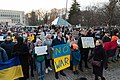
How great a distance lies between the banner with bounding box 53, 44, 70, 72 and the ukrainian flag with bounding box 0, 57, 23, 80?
5.46ft

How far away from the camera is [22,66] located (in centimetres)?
736

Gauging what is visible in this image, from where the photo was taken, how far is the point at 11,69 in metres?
7.02

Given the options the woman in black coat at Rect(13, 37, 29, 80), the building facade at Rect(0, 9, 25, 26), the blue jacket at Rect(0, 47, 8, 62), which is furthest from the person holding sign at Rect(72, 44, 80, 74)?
the building facade at Rect(0, 9, 25, 26)

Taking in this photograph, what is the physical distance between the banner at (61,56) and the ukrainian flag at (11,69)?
5.46ft

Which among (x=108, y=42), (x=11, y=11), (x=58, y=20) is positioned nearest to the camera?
(x=108, y=42)

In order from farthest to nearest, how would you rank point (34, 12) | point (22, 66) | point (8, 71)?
point (34, 12) < point (22, 66) < point (8, 71)

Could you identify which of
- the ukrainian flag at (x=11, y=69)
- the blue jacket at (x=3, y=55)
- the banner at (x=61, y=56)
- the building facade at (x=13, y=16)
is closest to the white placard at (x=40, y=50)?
the banner at (x=61, y=56)

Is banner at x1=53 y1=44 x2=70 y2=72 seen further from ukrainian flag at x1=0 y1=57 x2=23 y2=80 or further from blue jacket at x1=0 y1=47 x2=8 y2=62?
blue jacket at x1=0 y1=47 x2=8 y2=62

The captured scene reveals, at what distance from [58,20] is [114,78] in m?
15.5

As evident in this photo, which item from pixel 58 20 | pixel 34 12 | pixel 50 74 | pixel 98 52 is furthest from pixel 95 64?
pixel 34 12

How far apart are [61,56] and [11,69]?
2398mm

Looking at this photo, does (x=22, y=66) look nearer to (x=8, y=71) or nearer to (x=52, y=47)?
(x=8, y=71)

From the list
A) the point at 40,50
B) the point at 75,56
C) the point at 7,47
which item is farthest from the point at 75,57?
the point at 7,47

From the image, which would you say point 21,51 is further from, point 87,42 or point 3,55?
point 87,42
